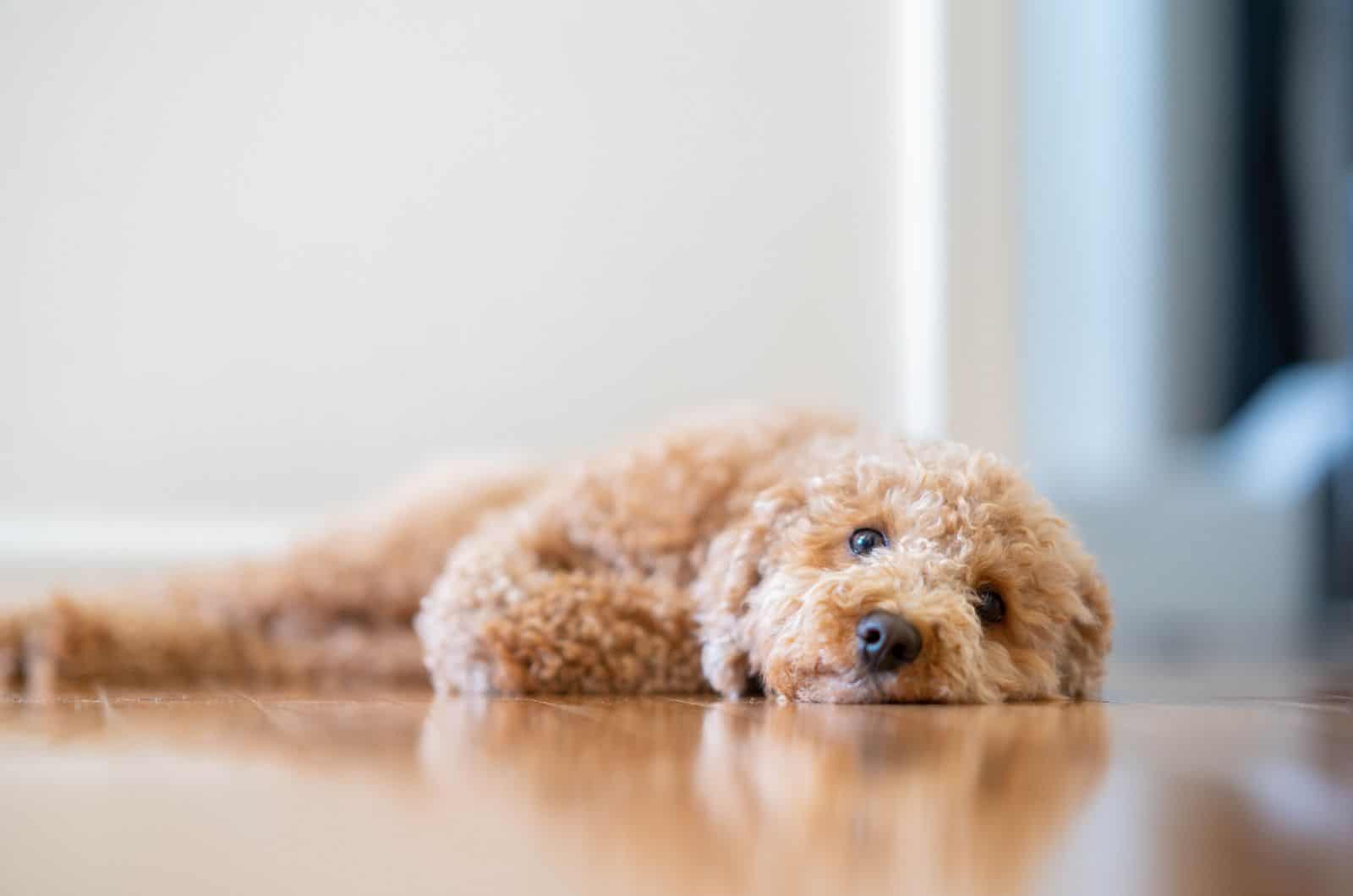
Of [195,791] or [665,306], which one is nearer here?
[195,791]

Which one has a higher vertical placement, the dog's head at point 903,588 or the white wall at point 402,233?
the white wall at point 402,233

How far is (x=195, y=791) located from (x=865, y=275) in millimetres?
2584

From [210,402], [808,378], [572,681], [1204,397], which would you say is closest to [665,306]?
[808,378]

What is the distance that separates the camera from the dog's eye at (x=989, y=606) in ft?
4.72

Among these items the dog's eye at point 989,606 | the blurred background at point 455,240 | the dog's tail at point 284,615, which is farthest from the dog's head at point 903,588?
the blurred background at point 455,240

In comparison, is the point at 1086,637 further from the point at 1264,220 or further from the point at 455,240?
the point at 1264,220

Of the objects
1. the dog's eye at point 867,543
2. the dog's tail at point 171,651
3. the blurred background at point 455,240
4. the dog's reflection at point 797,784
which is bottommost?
the dog's tail at point 171,651

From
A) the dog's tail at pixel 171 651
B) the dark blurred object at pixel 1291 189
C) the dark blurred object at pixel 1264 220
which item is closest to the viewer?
the dog's tail at pixel 171 651

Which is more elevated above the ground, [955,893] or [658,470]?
[658,470]

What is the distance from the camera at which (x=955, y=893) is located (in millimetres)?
613

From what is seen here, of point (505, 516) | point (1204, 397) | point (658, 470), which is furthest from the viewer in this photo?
point (1204, 397)

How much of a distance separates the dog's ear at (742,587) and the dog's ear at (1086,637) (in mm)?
316

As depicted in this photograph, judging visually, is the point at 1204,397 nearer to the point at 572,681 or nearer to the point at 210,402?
the point at 210,402

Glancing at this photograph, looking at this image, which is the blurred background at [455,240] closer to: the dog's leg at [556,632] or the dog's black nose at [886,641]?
the dog's leg at [556,632]
